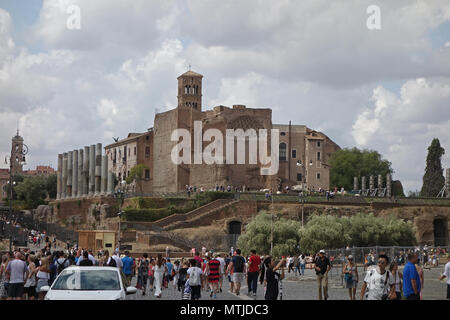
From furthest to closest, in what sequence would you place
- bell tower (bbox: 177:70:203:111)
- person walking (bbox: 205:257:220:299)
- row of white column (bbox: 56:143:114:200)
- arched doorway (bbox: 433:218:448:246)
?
1. bell tower (bbox: 177:70:203:111)
2. row of white column (bbox: 56:143:114:200)
3. arched doorway (bbox: 433:218:448:246)
4. person walking (bbox: 205:257:220:299)

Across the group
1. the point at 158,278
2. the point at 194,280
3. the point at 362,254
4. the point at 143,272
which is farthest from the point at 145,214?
the point at 194,280

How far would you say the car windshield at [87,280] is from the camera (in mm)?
17312

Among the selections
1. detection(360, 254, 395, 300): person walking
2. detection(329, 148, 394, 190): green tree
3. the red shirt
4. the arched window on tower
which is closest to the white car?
detection(360, 254, 395, 300): person walking

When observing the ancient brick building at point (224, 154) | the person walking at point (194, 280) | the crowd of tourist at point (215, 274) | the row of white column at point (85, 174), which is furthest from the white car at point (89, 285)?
the ancient brick building at point (224, 154)

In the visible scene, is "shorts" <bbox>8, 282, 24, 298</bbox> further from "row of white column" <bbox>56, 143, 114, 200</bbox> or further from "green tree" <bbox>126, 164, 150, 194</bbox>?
"green tree" <bbox>126, 164, 150, 194</bbox>

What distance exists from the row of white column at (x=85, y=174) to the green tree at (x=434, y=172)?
3838cm

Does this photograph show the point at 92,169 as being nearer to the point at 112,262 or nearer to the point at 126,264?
the point at 126,264

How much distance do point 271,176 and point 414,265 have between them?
8083 cm

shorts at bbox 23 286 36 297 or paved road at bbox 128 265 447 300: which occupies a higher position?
shorts at bbox 23 286 36 297

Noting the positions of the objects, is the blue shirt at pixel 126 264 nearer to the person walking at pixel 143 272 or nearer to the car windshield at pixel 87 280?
the person walking at pixel 143 272

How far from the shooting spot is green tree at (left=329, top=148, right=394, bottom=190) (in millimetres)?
110250

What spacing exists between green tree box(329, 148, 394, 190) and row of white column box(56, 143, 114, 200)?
122 ft
